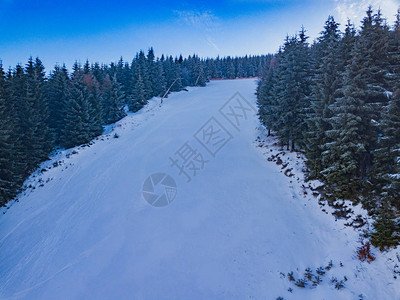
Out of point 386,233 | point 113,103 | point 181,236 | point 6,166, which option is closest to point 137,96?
point 113,103

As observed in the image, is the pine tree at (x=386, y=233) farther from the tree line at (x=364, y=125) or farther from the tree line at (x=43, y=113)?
the tree line at (x=43, y=113)

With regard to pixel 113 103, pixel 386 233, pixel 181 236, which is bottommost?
pixel 181 236

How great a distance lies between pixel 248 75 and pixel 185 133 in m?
88.7

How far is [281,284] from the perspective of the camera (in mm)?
8375

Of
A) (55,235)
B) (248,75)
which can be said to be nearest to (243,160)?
(55,235)

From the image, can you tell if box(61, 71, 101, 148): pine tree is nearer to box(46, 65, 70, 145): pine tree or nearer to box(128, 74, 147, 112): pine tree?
box(46, 65, 70, 145): pine tree

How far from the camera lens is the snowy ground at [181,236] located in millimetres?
8539

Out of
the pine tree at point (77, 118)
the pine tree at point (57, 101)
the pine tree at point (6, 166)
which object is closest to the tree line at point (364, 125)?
the pine tree at point (6, 166)

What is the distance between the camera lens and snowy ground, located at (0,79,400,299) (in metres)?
8.54

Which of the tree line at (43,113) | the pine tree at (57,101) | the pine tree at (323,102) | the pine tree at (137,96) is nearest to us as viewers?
the pine tree at (323,102)

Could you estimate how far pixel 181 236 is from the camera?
11359 millimetres

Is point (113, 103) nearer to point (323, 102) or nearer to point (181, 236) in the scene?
point (181, 236)

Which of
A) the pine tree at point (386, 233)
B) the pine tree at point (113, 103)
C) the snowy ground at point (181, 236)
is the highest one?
the pine tree at point (113, 103)

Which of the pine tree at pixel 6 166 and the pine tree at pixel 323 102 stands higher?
the pine tree at pixel 323 102
